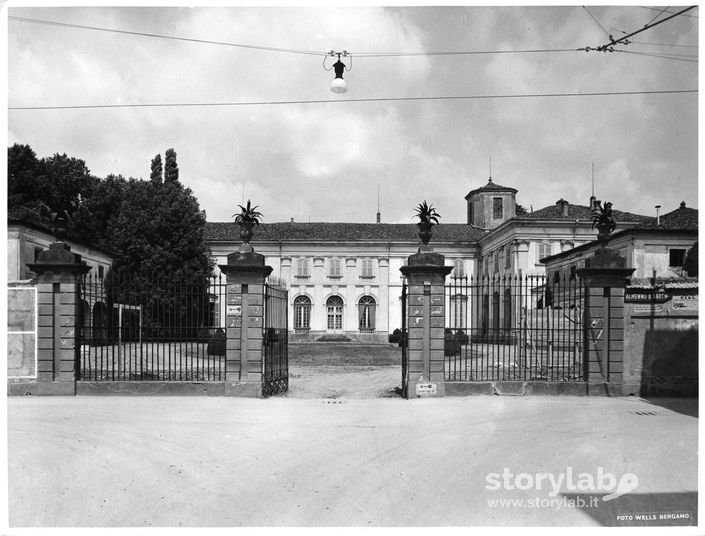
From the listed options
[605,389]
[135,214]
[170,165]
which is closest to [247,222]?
[605,389]

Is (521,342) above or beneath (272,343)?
beneath

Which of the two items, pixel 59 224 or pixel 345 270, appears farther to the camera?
pixel 345 270

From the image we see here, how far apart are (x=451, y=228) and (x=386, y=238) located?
22.2 feet

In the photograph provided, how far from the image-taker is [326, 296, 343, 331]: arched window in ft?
144

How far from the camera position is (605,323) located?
35.2 ft

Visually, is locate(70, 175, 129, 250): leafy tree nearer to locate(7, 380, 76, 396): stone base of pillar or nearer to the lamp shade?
locate(7, 380, 76, 396): stone base of pillar

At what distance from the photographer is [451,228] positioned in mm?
47375

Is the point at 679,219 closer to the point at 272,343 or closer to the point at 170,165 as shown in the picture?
the point at 272,343

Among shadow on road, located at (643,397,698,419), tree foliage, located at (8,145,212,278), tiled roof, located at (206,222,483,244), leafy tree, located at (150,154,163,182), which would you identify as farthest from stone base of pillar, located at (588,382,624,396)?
leafy tree, located at (150,154,163,182)

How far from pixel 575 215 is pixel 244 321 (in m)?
33.6

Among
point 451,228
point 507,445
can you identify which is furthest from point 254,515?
point 451,228

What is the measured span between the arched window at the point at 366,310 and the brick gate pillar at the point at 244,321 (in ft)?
111

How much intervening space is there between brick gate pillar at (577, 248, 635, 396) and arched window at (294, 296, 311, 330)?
34.0 metres
